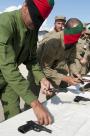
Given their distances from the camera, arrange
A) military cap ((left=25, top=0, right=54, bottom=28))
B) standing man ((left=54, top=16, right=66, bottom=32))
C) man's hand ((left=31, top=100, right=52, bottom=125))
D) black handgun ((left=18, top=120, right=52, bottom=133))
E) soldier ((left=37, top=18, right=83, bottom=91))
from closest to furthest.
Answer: black handgun ((left=18, top=120, right=52, bottom=133)), man's hand ((left=31, top=100, right=52, bottom=125)), military cap ((left=25, top=0, right=54, bottom=28)), soldier ((left=37, top=18, right=83, bottom=91)), standing man ((left=54, top=16, right=66, bottom=32))

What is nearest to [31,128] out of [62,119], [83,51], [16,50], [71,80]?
[62,119]

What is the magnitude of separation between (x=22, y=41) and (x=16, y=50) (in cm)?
10

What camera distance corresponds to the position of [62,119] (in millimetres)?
2553

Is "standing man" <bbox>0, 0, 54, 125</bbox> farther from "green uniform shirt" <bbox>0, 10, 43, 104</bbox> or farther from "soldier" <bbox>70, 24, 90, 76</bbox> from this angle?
"soldier" <bbox>70, 24, 90, 76</bbox>

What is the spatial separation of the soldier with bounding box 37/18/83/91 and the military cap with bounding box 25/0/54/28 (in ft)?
3.61

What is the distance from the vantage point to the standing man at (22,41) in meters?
2.47

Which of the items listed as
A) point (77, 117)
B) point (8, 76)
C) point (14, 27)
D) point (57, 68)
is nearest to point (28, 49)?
point (14, 27)

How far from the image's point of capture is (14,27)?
272 cm

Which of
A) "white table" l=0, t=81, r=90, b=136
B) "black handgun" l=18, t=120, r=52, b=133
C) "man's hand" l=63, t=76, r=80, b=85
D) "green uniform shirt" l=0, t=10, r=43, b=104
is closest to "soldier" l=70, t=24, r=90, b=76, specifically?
"man's hand" l=63, t=76, r=80, b=85

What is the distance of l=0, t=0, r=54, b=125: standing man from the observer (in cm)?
247

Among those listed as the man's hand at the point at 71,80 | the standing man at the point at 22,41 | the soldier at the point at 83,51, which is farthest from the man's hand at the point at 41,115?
the soldier at the point at 83,51

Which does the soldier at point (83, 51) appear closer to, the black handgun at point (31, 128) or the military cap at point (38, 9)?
the military cap at point (38, 9)

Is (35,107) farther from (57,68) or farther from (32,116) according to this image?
(57,68)

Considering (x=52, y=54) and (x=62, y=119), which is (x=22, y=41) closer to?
(x=62, y=119)
